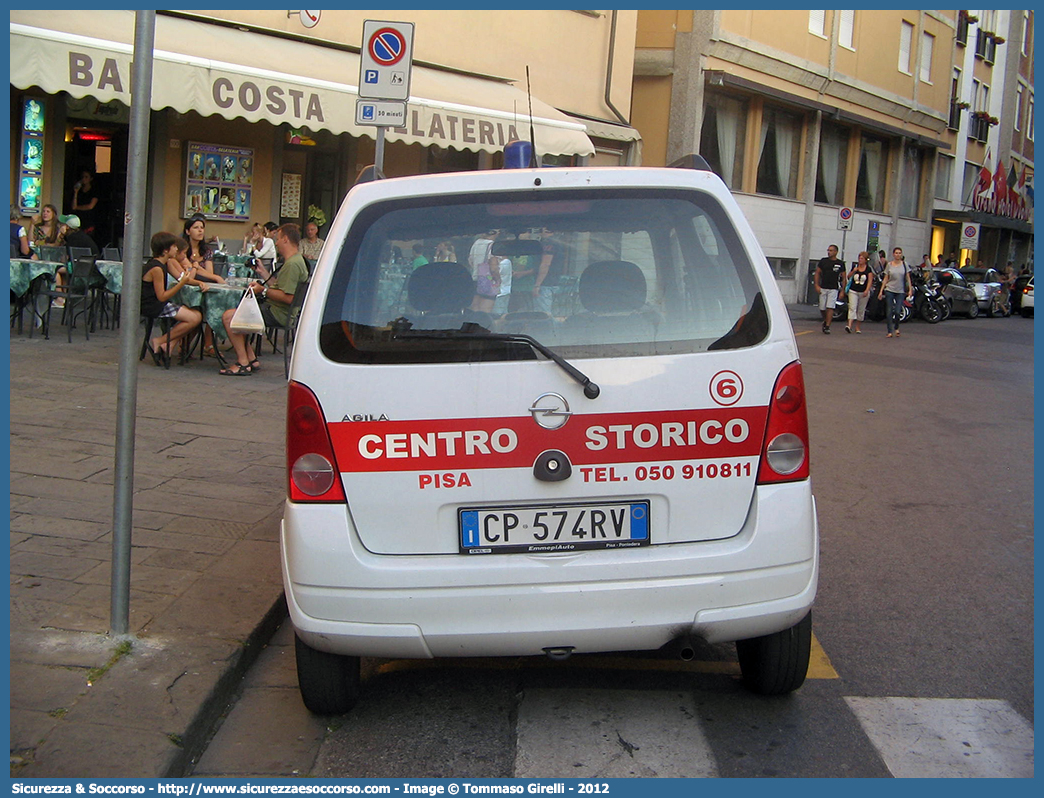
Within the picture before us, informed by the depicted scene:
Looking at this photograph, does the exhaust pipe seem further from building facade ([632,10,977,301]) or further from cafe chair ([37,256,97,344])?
building facade ([632,10,977,301])

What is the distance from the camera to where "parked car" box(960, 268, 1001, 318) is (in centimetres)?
3494

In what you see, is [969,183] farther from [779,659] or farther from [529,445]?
[529,445]

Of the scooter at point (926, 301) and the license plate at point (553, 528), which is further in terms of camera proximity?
the scooter at point (926, 301)

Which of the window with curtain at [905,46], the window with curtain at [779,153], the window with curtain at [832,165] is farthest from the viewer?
the window with curtain at [905,46]

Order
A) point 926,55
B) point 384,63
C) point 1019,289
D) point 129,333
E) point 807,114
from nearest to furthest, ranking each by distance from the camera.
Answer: point 129,333
point 384,63
point 807,114
point 1019,289
point 926,55

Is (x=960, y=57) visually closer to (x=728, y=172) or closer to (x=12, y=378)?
(x=728, y=172)

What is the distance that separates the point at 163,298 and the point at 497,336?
8126 mm

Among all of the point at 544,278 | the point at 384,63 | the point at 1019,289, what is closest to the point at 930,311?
the point at 1019,289

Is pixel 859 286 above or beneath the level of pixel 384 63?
beneath

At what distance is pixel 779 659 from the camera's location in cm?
387

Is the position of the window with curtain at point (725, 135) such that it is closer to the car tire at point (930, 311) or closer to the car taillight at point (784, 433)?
the car tire at point (930, 311)

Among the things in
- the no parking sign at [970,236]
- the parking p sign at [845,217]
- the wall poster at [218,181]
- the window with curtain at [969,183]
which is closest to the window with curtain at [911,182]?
the no parking sign at [970,236]

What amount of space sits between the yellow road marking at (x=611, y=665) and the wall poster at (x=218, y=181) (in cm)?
1355

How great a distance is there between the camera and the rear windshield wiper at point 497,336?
3453 millimetres
